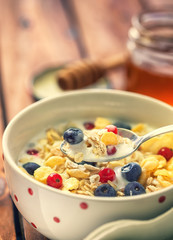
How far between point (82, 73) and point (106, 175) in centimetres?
59

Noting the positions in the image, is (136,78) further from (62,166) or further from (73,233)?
(73,233)

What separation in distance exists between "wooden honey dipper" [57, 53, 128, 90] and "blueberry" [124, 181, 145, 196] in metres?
0.59

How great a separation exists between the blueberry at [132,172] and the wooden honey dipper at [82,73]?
548 millimetres

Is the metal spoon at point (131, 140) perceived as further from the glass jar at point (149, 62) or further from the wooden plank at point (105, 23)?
the wooden plank at point (105, 23)

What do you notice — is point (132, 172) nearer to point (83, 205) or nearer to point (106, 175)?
point (106, 175)

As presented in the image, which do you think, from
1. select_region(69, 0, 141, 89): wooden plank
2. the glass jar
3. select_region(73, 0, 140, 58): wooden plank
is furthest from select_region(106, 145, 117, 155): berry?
select_region(73, 0, 140, 58): wooden plank

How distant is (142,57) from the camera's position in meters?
1.25

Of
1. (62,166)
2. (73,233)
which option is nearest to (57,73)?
(62,166)

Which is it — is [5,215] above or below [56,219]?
below

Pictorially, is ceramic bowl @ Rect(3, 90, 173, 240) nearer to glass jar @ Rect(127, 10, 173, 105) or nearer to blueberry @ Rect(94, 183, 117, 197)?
blueberry @ Rect(94, 183, 117, 197)

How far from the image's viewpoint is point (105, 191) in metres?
0.75

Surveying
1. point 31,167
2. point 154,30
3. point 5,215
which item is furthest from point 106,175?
point 154,30

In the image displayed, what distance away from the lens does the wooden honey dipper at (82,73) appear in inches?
51.1

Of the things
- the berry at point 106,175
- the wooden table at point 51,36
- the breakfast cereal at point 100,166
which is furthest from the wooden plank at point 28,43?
the berry at point 106,175
